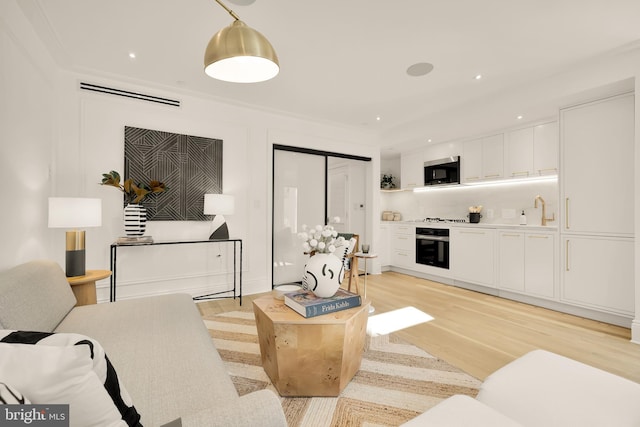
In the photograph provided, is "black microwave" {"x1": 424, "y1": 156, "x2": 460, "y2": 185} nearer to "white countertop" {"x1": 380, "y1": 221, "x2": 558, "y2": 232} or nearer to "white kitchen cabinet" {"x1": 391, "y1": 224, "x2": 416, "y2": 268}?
"white countertop" {"x1": 380, "y1": 221, "x2": 558, "y2": 232}

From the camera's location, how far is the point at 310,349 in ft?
5.62

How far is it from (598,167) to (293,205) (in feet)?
11.7

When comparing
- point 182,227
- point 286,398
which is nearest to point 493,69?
point 286,398

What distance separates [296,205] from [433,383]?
3.09 meters

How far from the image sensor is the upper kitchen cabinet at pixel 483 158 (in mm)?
4266

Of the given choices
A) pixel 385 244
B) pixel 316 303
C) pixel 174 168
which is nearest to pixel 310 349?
pixel 316 303

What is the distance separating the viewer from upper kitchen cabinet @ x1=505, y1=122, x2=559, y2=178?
3773mm

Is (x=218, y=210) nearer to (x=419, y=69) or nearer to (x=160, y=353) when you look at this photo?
(x=160, y=353)

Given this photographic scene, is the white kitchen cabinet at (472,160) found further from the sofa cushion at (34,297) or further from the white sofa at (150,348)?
the sofa cushion at (34,297)

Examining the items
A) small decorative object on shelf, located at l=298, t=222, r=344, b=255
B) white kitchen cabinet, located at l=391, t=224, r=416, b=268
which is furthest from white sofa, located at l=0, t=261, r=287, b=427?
white kitchen cabinet, located at l=391, t=224, r=416, b=268

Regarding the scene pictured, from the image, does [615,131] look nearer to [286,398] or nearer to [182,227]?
[286,398]

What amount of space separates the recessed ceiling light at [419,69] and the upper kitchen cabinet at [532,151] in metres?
1.85

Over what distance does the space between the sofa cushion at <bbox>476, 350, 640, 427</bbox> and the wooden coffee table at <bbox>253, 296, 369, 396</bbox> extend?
735 millimetres

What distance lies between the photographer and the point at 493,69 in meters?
3.08
